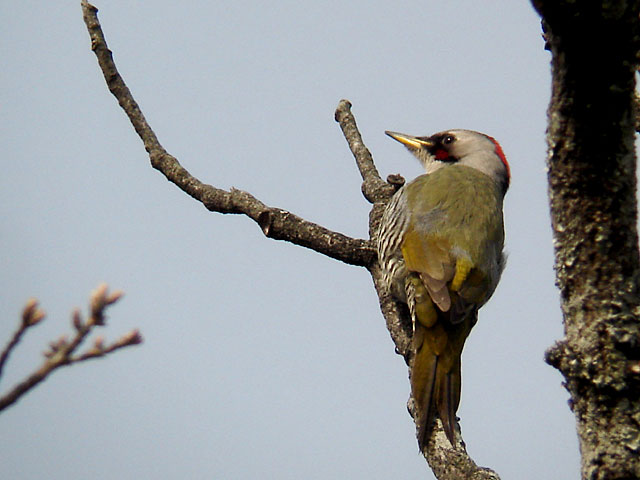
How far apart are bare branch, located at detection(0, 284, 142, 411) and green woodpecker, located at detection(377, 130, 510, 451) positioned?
1.99 meters

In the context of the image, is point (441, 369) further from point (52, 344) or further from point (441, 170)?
point (52, 344)

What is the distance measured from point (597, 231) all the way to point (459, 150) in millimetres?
4363

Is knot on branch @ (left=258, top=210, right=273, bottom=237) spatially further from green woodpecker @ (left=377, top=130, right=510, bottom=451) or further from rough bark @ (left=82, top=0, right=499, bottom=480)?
green woodpecker @ (left=377, top=130, right=510, bottom=451)

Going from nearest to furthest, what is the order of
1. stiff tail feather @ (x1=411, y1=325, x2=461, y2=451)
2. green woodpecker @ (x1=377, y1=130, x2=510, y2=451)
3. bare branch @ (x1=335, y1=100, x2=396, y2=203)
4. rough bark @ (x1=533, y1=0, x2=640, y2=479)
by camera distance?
1. rough bark @ (x1=533, y1=0, x2=640, y2=479)
2. stiff tail feather @ (x1=411, y1=325, x2=461, y2=451)
3. green woodpecker @ (x1=377, y1=130, x2=510, y2=451)
4. bare branch @ (x1=335, y1=100, x2=396, y2=203)

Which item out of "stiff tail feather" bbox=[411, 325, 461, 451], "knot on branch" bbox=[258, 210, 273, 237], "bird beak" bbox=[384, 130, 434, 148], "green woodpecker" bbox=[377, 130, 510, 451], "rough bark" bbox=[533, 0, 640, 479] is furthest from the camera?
"bird beak" bbox=[384, 130, 434, 148]

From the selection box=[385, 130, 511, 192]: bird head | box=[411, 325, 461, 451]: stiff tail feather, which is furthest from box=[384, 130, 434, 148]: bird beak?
box=[411, 325, 461, 451]: stiff tail feather

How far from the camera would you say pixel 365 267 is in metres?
4.50

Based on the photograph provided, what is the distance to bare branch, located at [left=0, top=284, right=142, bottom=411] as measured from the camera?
4.55ft

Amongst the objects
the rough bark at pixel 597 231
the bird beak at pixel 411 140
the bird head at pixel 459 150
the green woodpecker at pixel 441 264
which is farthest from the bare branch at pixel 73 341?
the bird beak at pixel 411 140

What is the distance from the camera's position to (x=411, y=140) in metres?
6.60

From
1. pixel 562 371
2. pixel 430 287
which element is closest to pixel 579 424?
pixel 562 371

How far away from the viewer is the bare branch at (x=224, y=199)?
4.13 metres

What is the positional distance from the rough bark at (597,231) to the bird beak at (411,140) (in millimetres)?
4418

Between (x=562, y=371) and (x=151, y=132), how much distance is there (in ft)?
9.51
